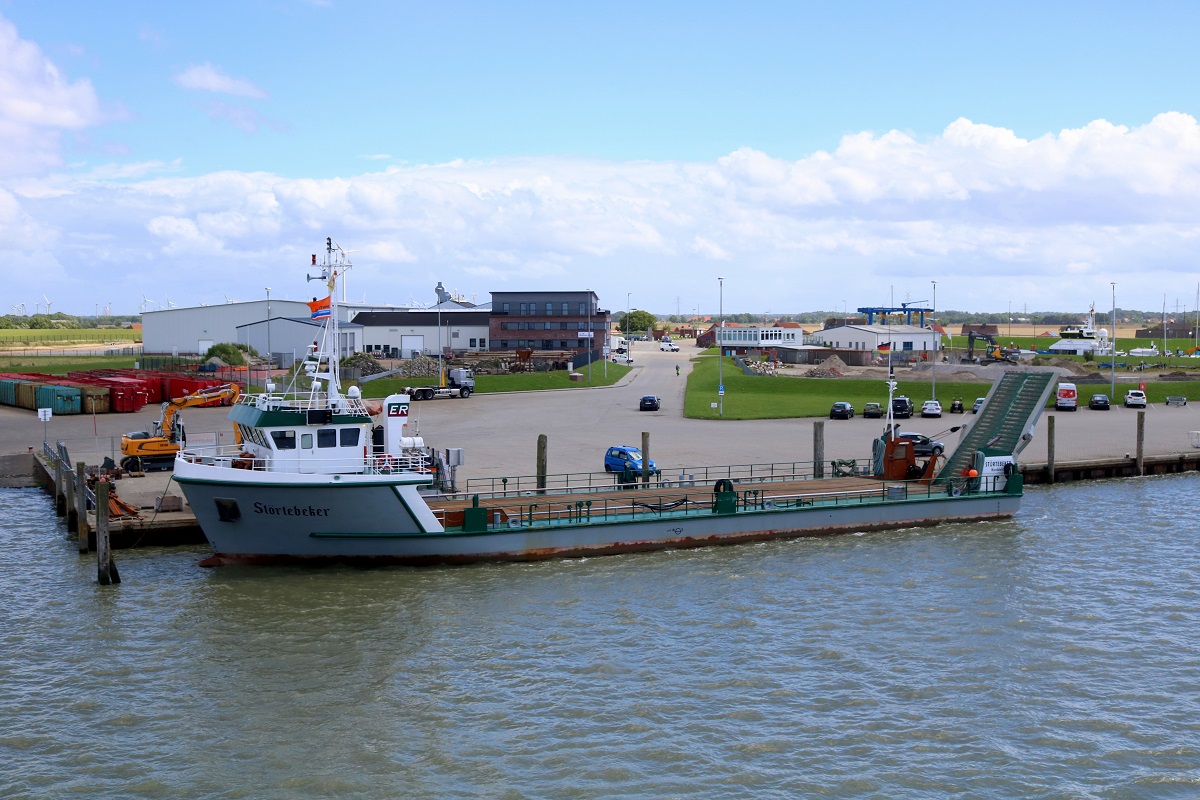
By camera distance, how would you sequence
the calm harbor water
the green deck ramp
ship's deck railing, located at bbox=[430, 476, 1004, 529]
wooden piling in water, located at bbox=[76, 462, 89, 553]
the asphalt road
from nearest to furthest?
the calm harbor water < wooden piling in water, located at bbox=[76, 462, 89, 553] < ship's deck railing, located at bbox=[430, 476, 1004, 529] < the green deck ramp < the asphalt road

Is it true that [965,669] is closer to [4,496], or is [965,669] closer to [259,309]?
[4,496]

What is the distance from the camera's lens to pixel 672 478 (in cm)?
4350

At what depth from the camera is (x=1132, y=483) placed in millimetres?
48250

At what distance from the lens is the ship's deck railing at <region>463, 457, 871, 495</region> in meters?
38.2

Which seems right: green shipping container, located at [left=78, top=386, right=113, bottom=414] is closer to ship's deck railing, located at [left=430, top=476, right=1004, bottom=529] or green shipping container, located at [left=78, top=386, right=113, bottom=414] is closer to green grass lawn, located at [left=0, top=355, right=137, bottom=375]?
green grass lawn, located at [left=0, top=355, right=137, bottom=375]

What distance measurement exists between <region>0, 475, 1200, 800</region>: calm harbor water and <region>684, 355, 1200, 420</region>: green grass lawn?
37856 mm

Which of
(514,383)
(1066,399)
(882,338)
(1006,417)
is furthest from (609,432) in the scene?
(882,338)

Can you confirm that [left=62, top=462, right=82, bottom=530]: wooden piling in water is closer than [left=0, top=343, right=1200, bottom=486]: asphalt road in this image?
Yes

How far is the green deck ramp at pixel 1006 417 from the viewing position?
40688 mm

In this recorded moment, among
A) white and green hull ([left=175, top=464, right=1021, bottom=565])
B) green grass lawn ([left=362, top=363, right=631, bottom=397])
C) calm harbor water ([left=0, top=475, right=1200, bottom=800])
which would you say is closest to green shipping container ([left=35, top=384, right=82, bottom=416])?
green grass lawn ([left=362, top=363, right=631, bottom=397])

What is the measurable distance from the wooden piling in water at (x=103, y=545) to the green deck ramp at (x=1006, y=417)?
29430 millimetres

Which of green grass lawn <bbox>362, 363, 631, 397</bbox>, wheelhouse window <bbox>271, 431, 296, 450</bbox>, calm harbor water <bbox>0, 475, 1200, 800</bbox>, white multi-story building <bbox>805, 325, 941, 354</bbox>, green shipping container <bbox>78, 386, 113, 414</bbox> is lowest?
calm harbor water <bbox>0, 475, 1200, 800</bbox>

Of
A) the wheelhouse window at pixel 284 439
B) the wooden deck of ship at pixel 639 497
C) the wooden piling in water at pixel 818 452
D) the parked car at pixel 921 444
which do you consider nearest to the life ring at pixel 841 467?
the wooden piling in water at pixel 818 452

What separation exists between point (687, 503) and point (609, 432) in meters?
22.5
